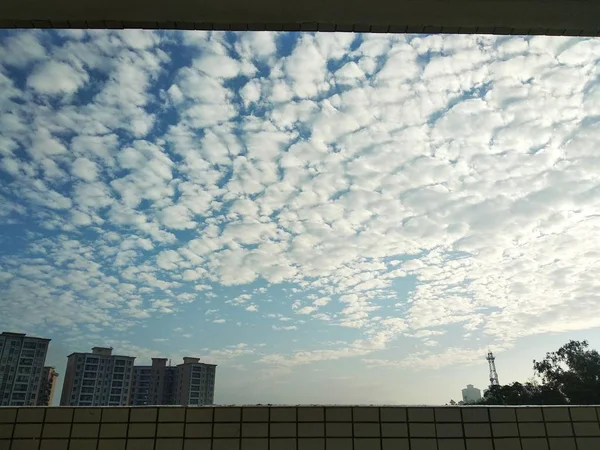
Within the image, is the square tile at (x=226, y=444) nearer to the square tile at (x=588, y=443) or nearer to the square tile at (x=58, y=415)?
the square tile at (x=58, y=415)

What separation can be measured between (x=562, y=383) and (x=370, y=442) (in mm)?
18147

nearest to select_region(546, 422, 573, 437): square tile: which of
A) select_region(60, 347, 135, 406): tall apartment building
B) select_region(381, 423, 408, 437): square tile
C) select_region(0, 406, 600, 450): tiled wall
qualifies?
select_region(0, 406, 600, 450): tiled wall

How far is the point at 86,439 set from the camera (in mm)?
2578

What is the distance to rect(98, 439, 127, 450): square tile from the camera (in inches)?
101

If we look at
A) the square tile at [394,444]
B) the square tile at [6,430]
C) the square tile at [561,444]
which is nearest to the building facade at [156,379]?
the square tile at [6,430]

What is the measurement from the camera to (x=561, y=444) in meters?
2.80

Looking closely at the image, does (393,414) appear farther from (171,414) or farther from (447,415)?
(171,414)

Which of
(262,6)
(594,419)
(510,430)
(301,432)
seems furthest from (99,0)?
(594,419)

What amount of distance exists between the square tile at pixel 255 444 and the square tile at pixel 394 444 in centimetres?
80

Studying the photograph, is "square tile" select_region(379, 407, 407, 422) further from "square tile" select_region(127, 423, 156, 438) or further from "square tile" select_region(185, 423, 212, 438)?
"square tile" select_region(127, 423, 156, 438)

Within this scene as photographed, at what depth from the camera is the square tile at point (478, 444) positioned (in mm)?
2738

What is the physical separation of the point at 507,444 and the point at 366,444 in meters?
1.01

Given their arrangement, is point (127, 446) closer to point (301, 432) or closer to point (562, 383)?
point (301, 432)

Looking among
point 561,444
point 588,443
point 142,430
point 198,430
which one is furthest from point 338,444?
point 588,443
